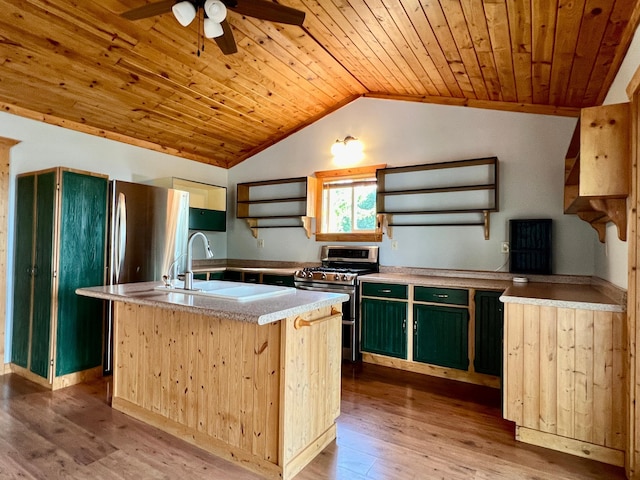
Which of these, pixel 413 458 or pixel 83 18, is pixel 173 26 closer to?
pixel 83 18

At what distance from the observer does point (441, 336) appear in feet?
10.6

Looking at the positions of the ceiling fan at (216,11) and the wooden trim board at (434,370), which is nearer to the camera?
the ceiling fan at (216,11)

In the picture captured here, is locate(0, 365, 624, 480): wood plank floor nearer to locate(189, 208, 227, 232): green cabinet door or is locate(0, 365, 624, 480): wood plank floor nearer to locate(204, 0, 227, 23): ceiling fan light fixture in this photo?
locate(189, 208, 227, 232): green cabinet door

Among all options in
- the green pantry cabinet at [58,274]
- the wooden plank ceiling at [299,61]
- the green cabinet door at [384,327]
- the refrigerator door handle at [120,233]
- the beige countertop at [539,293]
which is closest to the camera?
the beige countertop at [539,293]

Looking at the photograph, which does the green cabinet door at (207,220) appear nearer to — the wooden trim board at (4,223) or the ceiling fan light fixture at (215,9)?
the wooden trim board at (4,223)

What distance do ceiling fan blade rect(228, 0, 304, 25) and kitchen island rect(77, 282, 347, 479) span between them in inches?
61.6

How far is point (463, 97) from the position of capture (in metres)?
3.63

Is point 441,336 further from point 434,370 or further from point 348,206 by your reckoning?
point 348,206

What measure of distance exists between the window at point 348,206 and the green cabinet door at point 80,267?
7.98ft

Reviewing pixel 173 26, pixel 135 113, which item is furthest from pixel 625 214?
pixel 135 113

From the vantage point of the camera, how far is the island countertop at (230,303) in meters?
1.59

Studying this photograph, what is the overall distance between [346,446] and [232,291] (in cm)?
115

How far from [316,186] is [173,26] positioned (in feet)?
7.98

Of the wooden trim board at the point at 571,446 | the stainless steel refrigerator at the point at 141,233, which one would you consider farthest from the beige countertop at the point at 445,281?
the stainless steel refrigerator at the point at 141,233
